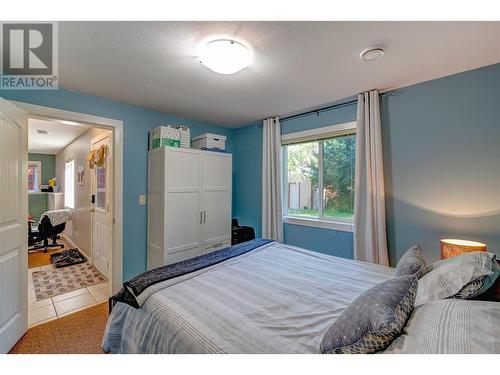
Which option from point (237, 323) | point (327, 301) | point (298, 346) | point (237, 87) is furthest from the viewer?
point (237, 87)

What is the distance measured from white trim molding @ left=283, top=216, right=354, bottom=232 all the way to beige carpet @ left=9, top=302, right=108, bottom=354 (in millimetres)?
2452

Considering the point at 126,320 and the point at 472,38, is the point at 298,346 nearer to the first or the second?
the point at 126,320

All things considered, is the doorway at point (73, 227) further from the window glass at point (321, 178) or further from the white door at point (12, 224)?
the window glass at point (321, 178)

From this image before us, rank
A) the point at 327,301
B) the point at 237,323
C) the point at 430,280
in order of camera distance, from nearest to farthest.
A: the point at 237,323
the point at 430,280
the point at 327,301

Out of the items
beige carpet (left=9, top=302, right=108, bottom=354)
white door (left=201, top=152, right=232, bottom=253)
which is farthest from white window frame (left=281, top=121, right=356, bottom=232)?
beige carpet (left=9, top=302, right=108, bottom=354)

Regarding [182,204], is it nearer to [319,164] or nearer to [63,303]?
[63,303]

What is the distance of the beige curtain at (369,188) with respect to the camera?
230 centimetres

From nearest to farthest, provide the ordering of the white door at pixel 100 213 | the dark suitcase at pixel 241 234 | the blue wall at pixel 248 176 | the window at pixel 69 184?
1. the white door at pixel 100 213
2. the dark suitcase at pixel 241 234
3. the blue wall at pixel 248 176
4. the window at pixel 69 184

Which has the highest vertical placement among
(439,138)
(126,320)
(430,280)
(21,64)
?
(21,64)

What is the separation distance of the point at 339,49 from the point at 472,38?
2.81 feet

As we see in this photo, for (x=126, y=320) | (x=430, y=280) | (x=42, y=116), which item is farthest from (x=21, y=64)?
(x=430, y=280)

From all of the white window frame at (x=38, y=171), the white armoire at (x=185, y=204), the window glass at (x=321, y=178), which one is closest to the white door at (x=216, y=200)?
the white armoire at (x=185, y=204)

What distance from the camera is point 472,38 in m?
1.49

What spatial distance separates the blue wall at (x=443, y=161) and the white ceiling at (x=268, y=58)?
0.18m
